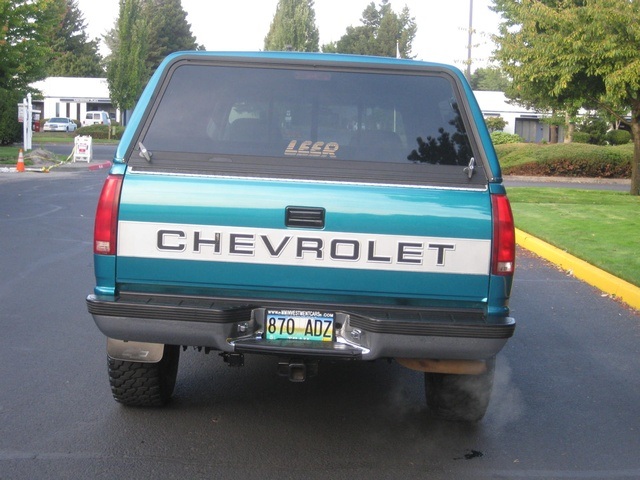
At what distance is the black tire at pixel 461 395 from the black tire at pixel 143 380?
1.59 meters

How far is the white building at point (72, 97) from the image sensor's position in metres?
71.8

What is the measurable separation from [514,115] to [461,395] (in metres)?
59.4

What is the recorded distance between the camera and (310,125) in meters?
4.76

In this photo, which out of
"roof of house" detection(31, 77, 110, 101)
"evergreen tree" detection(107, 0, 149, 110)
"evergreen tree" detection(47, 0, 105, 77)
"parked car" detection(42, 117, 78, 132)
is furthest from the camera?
"evergreen tree" detection(47, 0, 105, 77)

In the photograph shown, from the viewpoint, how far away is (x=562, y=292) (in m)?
9.50

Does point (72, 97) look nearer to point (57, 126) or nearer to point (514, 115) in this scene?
point (57, 126)

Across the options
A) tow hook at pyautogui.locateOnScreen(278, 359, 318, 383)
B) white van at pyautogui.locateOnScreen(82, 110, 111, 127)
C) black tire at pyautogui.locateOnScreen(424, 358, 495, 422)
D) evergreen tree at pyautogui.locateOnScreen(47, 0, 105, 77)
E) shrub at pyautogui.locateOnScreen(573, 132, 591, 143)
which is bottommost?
black tire at pyautogui.locateOnScreen(424, 358, 495, 422)

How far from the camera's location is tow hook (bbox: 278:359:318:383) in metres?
4.46

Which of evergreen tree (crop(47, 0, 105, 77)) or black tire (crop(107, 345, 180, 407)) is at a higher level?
evergreen tree (crop(47, 0, 105, 77))

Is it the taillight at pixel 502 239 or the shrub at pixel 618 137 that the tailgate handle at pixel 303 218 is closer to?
the taillight at pixel 502 239

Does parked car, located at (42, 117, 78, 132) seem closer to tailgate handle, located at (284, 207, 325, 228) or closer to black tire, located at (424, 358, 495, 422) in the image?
black tire, located at (424, 358, 495, 422)

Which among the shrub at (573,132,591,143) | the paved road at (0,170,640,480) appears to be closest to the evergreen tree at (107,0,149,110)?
the shrub at (573,132,591,143)

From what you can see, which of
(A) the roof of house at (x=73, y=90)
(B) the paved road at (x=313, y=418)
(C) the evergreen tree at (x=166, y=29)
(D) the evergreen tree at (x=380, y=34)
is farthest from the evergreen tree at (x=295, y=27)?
(B) the paved road at (x=313, y=418)

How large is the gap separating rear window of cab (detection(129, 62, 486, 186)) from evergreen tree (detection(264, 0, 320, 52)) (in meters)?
64.9
